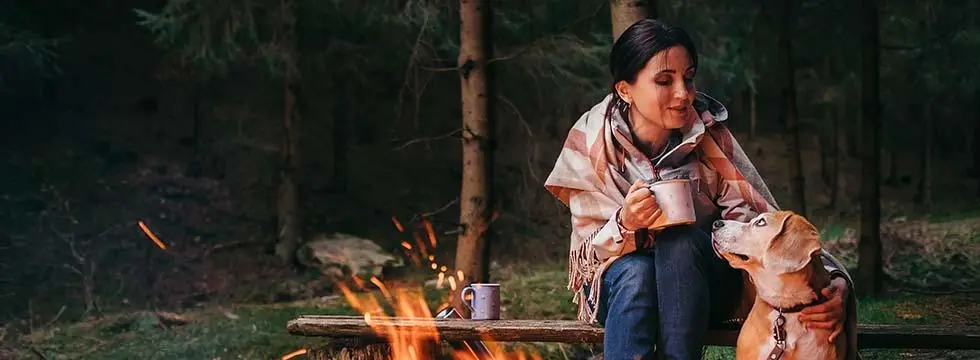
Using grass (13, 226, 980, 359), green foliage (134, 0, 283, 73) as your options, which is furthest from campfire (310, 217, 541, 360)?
green foliage (134, 0, 283, 73)

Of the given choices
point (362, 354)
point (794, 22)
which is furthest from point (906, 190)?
point (362, 354)

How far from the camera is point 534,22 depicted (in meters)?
11.4

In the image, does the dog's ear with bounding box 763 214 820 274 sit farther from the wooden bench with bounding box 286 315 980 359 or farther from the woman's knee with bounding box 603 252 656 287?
the wooden bench with bounding box 286 315 980 359

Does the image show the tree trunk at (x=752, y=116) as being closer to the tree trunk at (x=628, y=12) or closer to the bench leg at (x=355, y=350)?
the tree trunk at (x=628, y=12)

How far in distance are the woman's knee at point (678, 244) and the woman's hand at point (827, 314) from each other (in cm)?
45

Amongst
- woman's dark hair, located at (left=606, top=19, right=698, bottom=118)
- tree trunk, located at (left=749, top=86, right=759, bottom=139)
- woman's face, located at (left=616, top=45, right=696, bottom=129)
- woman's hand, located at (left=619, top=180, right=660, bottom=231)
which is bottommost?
woman's hand, located at (left=619, top=180, right=660, bottom=231)

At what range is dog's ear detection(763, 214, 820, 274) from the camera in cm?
274

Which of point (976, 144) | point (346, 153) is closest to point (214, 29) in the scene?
point (346, 153)

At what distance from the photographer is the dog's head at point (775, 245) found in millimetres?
2748

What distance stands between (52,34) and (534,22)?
6384mm

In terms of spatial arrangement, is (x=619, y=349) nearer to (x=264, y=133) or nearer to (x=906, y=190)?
(x=264, y=133)

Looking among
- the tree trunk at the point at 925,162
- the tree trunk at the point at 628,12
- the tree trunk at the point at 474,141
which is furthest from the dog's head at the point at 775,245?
the tree trunk at the point at 925,162

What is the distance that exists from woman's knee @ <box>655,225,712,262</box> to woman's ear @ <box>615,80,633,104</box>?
550mm

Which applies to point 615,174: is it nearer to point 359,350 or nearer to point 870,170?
point 359,350
